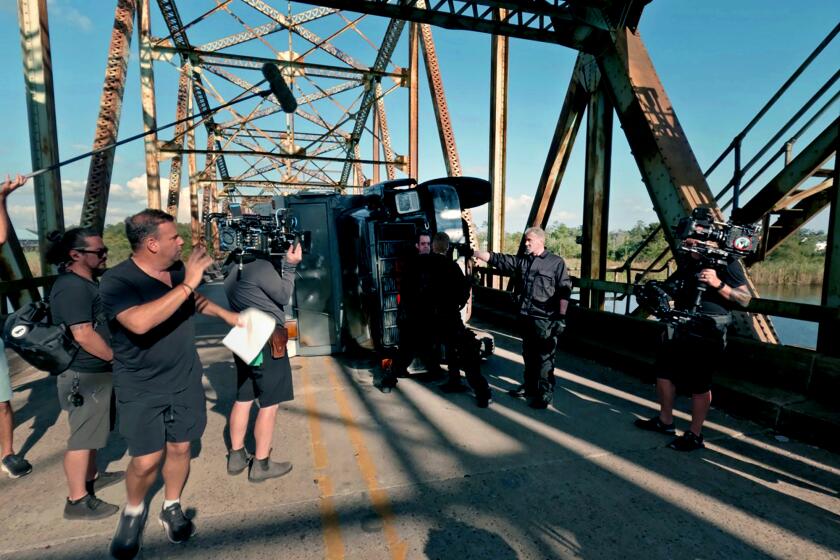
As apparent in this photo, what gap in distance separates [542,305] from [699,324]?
1.38m

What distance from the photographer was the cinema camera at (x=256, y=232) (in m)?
3.02

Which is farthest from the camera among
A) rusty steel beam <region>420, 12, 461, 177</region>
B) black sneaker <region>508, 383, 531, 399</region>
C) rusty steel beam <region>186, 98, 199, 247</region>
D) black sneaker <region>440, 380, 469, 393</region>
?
rusty steel beam <region>186, 98, 199, 247</region>

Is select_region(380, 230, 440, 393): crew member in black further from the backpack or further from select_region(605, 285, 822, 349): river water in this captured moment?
select_region(605, 285, 822, 349): river water

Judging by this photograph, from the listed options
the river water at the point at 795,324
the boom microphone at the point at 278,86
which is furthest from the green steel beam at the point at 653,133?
the river water at the point at 795,324

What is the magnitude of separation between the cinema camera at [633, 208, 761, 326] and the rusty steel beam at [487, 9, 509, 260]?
6.40 metres

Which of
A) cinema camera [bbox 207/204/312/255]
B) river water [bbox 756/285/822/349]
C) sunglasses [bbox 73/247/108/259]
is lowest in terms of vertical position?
river water [bbox 756/285/822/349]

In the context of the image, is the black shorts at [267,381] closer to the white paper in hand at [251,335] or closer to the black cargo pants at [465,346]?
the white paper in hand at [251,335]

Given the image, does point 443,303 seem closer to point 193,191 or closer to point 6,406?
point 6,406

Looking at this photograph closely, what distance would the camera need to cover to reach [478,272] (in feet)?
35.3

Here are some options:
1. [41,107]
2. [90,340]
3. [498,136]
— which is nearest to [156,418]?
[90,340]

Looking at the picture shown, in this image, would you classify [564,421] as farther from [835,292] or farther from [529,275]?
[835,292]

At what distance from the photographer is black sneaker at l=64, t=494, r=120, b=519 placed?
2.55 meters

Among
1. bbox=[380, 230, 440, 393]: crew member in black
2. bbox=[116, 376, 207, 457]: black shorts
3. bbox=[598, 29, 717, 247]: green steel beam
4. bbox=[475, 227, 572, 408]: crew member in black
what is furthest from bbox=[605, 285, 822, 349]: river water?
bbox=[116, 376, 207, 457]: black shorts

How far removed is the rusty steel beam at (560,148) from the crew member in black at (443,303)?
257 cm
